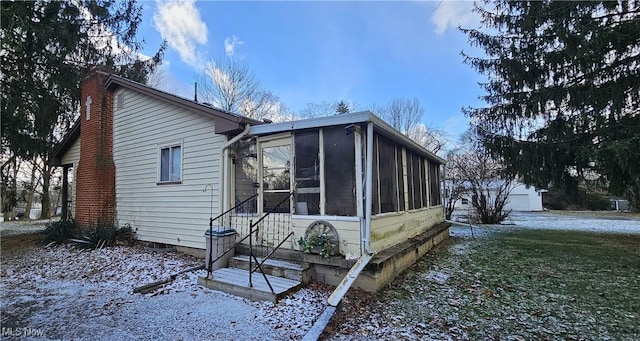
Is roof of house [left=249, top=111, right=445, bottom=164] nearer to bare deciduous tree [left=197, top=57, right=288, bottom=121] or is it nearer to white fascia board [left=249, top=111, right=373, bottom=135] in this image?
white fascia board [left=249, top=111, right=373, bottom=135]

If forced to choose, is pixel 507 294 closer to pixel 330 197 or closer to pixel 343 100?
pixel 330 197

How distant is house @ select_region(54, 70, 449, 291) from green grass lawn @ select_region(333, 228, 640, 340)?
61 cm

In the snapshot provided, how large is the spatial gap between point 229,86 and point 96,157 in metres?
14.4

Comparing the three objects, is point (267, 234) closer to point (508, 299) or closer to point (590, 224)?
point (508, 299)

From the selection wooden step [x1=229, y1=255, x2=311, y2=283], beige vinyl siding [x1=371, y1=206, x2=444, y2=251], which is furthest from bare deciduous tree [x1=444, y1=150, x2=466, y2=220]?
wooden step [x1=229, y1=255, x2=311, y2=283]

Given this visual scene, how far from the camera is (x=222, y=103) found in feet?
73.4

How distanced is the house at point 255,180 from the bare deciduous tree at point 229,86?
1245 centimetres

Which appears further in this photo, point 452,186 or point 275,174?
point 452,186

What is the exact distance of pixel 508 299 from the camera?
4637mm

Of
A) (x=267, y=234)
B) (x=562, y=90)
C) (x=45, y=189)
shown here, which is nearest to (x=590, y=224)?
(x=562, y=90)

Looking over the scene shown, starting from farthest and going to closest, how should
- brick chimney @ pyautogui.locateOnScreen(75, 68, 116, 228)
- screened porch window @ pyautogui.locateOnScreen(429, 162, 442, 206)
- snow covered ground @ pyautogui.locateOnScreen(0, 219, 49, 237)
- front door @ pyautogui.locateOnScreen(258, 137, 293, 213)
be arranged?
snow covered ground @ pyautogui.locateOnScreen(0, 219, 49, 237) → screened porch window @ pyautogui.locateOnScreen(429, 162, 442, 206) → brick chimney @ pyautogui.locateOnScreen(75, 68, 116, 228) → front door @ pyautogui.locateOnScreen(258, 137, 293, 213)

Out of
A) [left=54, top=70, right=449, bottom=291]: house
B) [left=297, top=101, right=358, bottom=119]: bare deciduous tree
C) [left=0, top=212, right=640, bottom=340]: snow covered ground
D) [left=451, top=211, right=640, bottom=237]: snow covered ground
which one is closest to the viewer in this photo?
[left=0, top=212, right=640, bottom=340]: snow covered ground

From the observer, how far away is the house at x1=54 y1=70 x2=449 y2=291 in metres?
5.11

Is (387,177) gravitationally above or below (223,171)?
below
